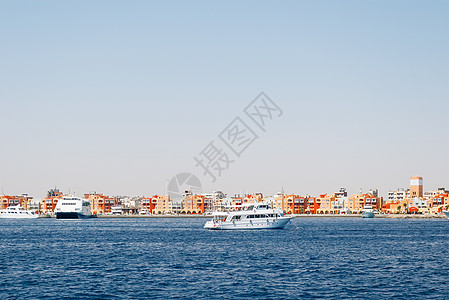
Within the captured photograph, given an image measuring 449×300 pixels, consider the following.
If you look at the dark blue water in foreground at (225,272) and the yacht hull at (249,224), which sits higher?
the dark blue water in foreground at (225,272)

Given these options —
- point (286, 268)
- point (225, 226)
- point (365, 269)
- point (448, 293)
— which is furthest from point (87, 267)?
point (225, 226)

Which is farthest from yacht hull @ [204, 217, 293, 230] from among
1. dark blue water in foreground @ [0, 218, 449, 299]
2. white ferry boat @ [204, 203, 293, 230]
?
dark blue water in foreground @ [0, 218, 449, 299]

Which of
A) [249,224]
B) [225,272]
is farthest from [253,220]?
[225,272]

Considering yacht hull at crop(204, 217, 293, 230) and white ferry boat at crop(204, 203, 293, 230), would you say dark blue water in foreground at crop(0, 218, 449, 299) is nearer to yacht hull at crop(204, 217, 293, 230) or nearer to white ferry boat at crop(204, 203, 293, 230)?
yacht hull at crop(204, 217, 293, 230)

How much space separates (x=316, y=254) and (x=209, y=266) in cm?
1749

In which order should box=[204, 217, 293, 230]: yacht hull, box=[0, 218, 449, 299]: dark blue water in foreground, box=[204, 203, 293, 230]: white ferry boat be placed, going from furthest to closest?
box=[204, 203, 293, 230]: white ferry boat, box=[204, 217, 293, 230]: yacht hull, box=[0, 218, 449, 299]: dark blue water in foreground

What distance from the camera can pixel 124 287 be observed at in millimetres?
44562

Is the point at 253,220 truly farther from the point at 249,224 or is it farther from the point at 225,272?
the point at 225,272

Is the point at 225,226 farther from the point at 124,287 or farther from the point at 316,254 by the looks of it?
the point at 124,287

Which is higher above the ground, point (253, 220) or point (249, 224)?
point (253, 220)

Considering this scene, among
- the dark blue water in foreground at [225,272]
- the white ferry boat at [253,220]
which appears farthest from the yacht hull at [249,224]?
the dark blue water in foreground at [225,272]

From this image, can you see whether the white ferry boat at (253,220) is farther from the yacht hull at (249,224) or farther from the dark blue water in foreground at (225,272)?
the dark blue water in foreground at (225,272)

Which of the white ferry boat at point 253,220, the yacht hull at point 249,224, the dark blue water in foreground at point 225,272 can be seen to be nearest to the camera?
the dark blue water in foreground at point 225,272

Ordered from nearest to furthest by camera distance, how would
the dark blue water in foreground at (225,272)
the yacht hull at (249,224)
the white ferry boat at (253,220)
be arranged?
the dark blue water in foreground at (225,272)
the yacht hull at (249,224)
the white ferry boat at (253,220)
